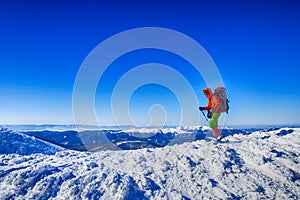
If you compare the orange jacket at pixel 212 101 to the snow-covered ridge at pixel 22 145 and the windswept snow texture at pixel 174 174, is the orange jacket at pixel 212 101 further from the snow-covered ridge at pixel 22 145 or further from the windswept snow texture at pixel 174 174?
the snow-covered ridge at pixel 22 145

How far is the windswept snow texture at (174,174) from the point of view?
3534 centimetres

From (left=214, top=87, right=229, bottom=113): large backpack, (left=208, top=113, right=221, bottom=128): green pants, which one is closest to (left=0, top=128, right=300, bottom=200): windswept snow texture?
(left=208, top=113, right=221, bottom=128): green pants

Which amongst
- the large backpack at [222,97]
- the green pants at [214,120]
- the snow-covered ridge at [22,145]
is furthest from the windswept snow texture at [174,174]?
the large backpack at [222,97]

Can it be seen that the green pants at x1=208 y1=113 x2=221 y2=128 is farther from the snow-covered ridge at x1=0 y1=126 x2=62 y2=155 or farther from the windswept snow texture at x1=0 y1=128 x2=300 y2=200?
the snow-covered ridge at x1=0 y1=126 x2=62 y2=155

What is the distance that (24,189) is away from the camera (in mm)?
37344

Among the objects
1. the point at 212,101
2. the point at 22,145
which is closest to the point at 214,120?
the point at 212,101

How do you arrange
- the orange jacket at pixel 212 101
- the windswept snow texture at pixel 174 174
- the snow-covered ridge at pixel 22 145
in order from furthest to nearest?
1. the snow-covered ridge at pixel 22 145
2. the windswept snow texture at pixel 174 174
3. the orange jacket at pixel 212 101

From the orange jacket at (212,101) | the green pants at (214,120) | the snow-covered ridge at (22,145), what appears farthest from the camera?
the snow-covered ridge at (22,145)

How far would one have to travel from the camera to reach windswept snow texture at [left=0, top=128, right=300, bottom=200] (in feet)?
116

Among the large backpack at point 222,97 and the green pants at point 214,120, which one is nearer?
the large backpack at point 222,97

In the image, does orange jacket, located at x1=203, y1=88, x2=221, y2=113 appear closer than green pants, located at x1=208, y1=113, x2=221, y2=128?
Yes

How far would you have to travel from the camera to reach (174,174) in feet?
122

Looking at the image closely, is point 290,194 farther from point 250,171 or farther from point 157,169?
point 157,169

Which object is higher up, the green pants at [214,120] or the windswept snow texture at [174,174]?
the green pants at [214,120]
